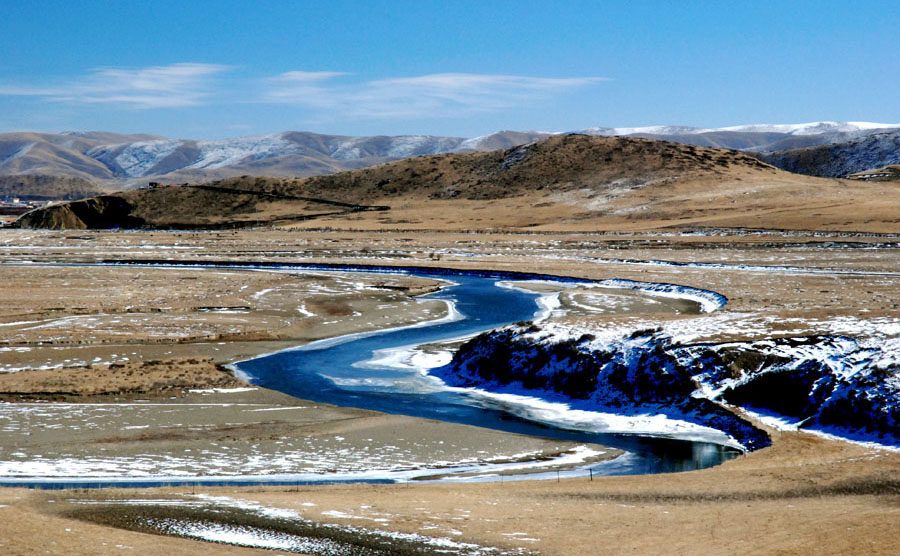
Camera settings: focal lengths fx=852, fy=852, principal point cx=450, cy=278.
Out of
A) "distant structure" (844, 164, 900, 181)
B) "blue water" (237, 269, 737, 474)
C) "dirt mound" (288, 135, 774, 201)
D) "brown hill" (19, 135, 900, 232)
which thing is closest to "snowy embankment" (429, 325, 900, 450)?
"blue water" (237, 269, 737, 474)

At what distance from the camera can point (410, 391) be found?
79.6 feet

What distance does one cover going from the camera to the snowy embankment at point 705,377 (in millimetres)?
18766

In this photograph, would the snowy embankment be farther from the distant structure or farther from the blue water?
the distant structure

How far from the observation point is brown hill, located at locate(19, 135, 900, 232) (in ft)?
362

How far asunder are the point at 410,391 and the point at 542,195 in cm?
11986

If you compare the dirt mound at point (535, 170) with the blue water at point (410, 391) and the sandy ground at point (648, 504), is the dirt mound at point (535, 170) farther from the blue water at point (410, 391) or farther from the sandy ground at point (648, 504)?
A: the sandy ground at point (648, 504)

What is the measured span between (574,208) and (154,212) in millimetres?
Result: 71982

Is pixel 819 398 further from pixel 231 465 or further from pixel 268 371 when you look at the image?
pixel 268 371

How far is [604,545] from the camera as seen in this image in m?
11.4

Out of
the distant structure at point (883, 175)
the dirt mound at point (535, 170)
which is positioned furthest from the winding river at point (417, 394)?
the distant structure at point (883, 175)

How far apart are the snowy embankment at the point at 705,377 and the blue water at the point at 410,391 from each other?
5.00 ft

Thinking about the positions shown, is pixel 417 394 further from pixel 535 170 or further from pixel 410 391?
pixel 535 170

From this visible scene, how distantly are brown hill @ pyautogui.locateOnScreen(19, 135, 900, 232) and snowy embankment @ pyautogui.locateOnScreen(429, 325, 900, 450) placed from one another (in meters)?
73.1

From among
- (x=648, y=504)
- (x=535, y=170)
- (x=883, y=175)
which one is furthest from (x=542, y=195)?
(x=648, y=504)
